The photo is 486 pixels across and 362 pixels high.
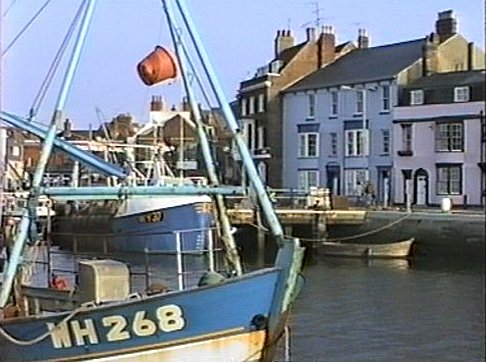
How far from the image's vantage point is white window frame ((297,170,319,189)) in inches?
107

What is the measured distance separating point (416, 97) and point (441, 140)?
399 millimetres

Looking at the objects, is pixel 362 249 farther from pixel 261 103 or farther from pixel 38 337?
pixel 38 337

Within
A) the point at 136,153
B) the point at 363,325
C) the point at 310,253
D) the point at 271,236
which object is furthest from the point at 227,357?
the point at 136,153

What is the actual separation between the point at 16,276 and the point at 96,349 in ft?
1.34

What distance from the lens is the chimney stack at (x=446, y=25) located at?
1.67m

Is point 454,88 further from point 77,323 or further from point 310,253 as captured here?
point 310,253

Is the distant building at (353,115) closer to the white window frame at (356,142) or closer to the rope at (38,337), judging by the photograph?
the white window frame at (356,142)

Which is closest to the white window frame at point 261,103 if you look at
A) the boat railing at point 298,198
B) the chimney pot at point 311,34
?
the boat railing at point 298,198

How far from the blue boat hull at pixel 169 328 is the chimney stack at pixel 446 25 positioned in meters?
1.88

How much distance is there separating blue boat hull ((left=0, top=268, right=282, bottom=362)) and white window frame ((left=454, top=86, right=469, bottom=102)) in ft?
6.00

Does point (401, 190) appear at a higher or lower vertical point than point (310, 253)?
higher

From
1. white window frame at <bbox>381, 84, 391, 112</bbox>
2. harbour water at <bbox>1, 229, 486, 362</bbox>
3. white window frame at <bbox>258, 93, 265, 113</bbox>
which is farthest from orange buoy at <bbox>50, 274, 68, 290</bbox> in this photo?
white window frame at <bbox>381, 84, 391, 112</bbox>

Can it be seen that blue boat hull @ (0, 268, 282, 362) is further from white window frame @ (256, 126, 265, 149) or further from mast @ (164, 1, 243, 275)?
white window frame @ (256, 126, 265, 149)

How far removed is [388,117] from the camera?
2.64 m
